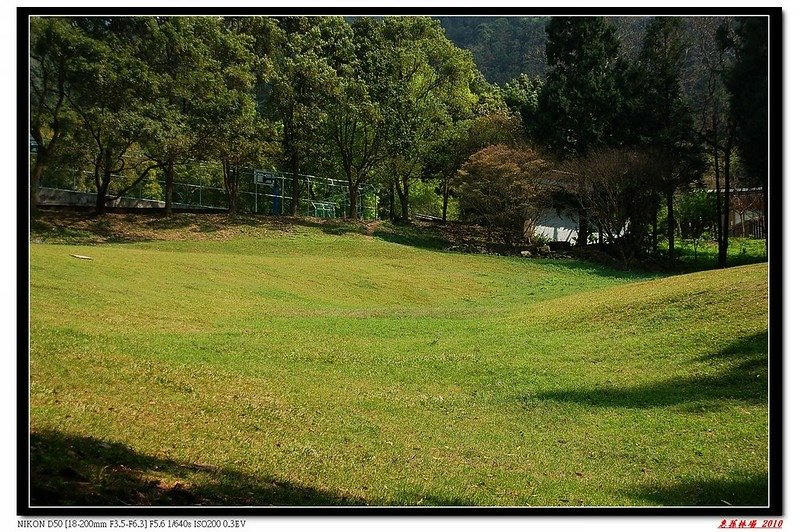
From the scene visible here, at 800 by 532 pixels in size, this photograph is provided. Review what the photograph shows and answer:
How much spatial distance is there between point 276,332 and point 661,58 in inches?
740

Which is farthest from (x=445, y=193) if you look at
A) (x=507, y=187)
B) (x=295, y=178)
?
(x=295, y=178)

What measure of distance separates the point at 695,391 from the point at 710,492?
4210 mm

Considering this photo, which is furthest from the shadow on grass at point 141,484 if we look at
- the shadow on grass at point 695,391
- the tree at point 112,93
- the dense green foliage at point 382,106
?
the tree at point 112,93

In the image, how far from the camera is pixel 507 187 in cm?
3844

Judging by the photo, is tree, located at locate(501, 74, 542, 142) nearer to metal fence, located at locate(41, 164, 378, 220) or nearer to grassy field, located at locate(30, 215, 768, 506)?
metal fence, located at locate(41, 164, 378, 220)

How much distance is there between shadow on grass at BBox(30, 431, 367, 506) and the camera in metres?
6.41

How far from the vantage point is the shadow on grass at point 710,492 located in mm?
7051

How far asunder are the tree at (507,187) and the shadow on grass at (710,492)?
3102 cm

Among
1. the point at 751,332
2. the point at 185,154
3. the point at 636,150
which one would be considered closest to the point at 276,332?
the point at 751,332

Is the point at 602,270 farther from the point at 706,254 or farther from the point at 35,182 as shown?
the point at 35,182

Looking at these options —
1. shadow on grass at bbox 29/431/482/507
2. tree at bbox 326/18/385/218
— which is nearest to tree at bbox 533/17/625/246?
tree at bbox 326/18/385/218

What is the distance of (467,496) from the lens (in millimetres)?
7000

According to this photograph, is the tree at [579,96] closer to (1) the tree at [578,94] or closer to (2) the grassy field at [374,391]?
(1) the tree at [578,94]

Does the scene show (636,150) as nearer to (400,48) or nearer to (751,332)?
(400,48)
